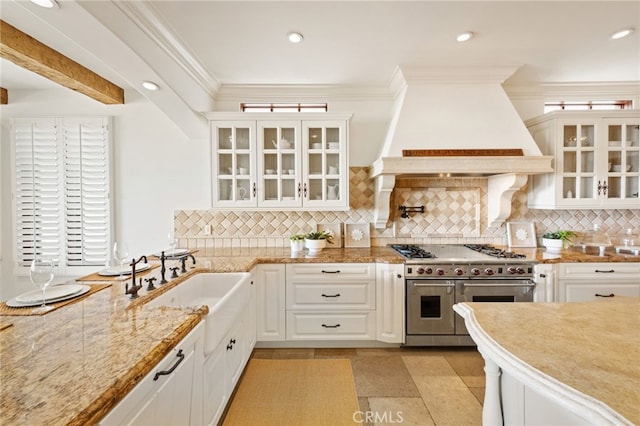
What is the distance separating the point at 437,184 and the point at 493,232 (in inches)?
33.4

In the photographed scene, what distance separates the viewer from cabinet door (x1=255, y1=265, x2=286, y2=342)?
268 centimetres

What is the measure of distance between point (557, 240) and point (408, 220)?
4.77 ft

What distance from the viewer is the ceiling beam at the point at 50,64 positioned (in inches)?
80.2

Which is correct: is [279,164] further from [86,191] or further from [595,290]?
[595,290]

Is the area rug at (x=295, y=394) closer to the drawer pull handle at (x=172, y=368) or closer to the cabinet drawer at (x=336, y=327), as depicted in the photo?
the cabinet drawer at (x=336, y=327)

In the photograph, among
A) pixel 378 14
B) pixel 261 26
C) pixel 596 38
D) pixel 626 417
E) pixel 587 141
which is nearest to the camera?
pixel 626 417

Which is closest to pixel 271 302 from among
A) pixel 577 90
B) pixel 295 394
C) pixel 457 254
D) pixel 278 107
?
pixel 295 394

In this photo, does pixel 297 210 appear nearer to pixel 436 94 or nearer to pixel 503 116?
pixel 436 94

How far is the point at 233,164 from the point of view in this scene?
2.93 m

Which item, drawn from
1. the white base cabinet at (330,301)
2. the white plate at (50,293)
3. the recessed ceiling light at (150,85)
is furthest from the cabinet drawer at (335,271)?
the recessed ceiling light at (150,85)

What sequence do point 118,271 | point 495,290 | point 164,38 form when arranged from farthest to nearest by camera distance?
point 495,290 < point 164,38 < point 118,271

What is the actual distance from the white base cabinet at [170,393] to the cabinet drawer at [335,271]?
1.34 m

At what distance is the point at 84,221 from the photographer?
314 centimetres

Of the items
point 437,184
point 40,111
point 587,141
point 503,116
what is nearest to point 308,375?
point 437,184
